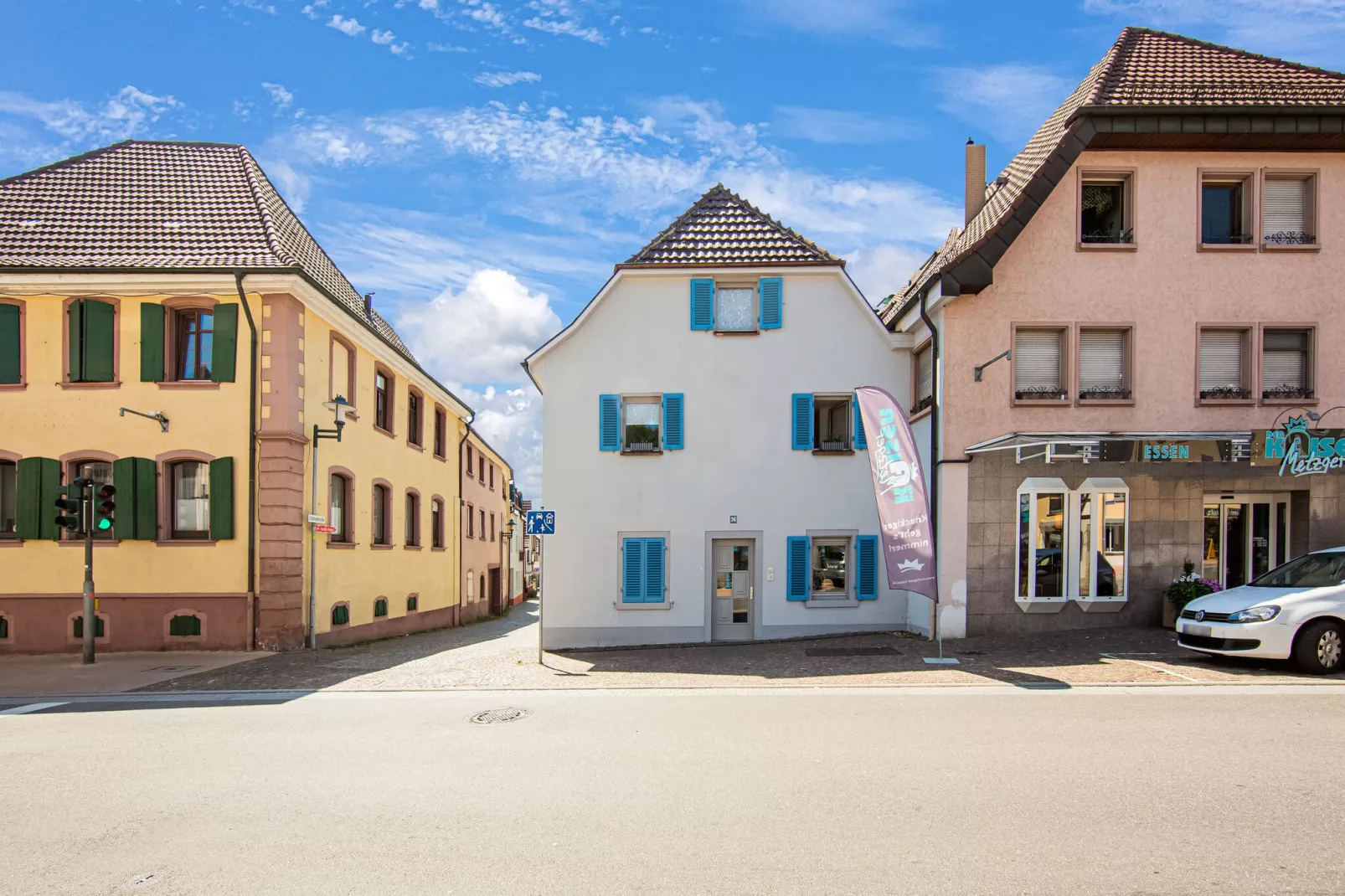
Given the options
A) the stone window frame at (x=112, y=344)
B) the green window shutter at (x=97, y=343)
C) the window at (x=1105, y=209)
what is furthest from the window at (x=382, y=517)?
the window at (x=1105, y=209)

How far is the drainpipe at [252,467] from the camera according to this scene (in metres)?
17.1

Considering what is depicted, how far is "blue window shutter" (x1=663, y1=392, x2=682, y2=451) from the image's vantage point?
17812mm

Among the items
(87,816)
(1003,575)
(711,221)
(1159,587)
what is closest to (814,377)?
(711,221)

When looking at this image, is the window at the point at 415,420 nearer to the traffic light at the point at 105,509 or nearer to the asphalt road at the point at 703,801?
the traffic light at the point at 105,509

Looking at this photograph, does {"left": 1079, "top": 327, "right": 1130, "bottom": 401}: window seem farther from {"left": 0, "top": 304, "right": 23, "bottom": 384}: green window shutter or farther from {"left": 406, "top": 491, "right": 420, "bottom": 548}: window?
{"left": 0, "top": 304, "right": 23, "bottom": 384}: green window shutter

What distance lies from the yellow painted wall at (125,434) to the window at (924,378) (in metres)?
13.1

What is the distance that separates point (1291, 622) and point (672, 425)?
34.5 feet

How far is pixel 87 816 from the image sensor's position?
251 inches

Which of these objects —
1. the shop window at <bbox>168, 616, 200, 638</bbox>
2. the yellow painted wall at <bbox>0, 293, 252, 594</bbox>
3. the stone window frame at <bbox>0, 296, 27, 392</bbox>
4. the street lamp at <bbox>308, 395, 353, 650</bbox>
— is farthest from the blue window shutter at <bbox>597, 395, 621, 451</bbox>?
the stone window frame at <bbox>0, 296, 27, 392</bbox>

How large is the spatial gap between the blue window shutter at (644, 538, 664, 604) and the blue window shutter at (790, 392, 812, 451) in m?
3.43

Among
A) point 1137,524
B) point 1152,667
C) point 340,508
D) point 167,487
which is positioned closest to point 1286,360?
point 1137,524

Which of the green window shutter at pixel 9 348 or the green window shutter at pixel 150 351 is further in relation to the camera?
the green window shutter at pixel 9 348

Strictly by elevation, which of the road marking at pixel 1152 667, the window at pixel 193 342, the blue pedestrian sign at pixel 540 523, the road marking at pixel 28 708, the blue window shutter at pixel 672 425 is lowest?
the road marking at pixel 28 708

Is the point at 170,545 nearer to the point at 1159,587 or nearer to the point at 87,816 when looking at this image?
the point at 87,816
